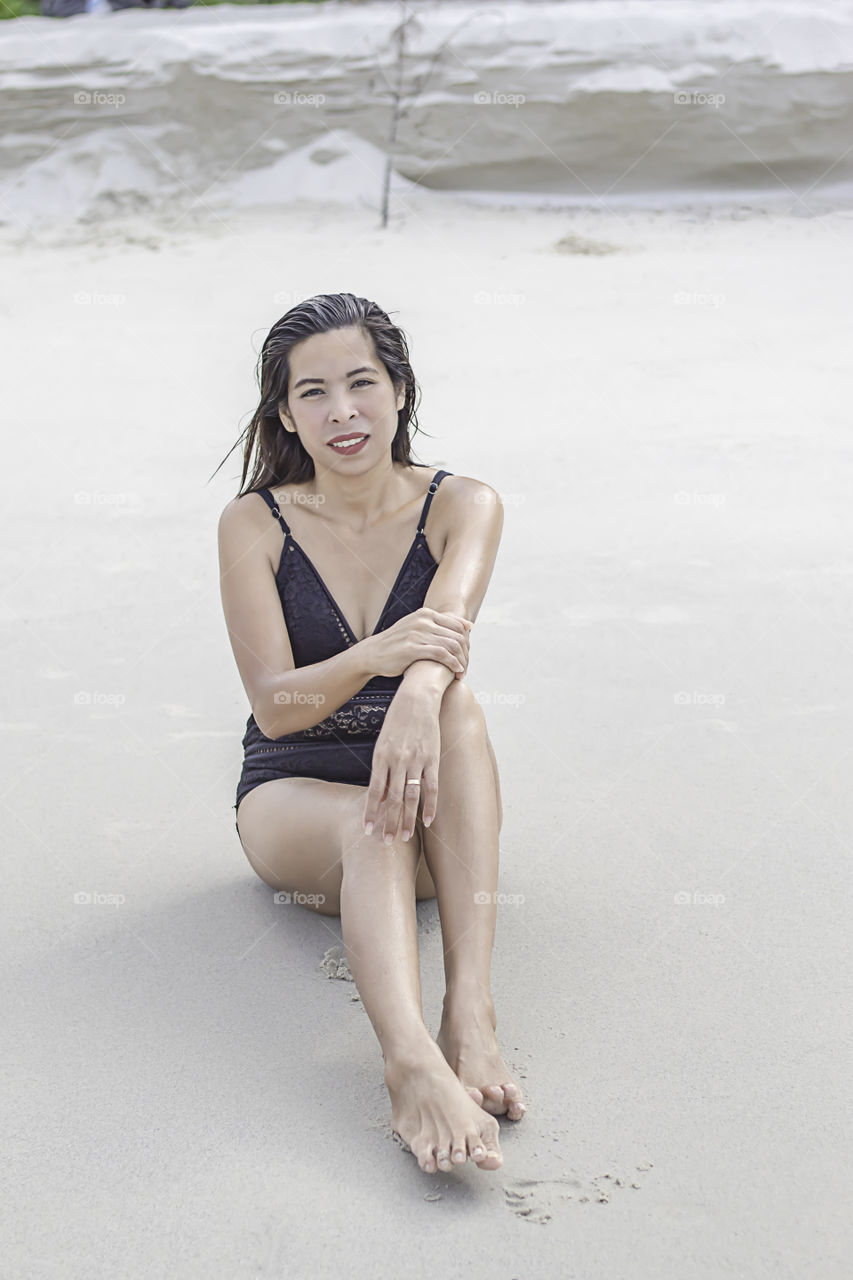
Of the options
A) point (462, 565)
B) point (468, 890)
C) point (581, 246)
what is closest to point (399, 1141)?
point (468, 890)

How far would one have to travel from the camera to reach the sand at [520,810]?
68.2 inches

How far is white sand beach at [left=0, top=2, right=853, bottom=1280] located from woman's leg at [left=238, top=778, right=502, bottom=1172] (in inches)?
2.6

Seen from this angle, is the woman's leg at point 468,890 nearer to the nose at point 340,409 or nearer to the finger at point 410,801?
the finger at point 410,801

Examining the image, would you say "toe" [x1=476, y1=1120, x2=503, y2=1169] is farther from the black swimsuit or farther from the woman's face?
the woman's face

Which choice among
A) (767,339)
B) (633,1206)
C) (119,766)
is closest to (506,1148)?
(633,1206)

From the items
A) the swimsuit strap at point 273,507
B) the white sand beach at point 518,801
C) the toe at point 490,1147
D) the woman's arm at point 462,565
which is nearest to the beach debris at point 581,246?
the white sand beach at point 518,801

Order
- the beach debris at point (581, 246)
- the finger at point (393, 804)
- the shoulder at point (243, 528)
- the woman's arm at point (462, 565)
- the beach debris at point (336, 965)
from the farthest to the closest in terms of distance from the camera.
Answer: the beach debris at point (581, 246) < the shoulder at point (243, 528) < the beach debris at point (336, 965) < the woman's arm at point (462, 565) < the finger at point (393, 804)

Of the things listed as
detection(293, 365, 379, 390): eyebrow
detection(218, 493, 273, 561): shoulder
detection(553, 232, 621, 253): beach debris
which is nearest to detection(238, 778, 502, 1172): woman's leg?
detection(218, 493, 273, 561): shoulder

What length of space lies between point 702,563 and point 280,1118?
8.94ft

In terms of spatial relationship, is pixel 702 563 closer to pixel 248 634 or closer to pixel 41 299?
pixel 248 634

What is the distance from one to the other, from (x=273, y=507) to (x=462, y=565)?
360 millimetres

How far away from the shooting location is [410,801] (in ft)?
6.66

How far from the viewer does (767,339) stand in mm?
5934

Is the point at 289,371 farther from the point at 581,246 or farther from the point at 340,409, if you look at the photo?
the point at 581,246
